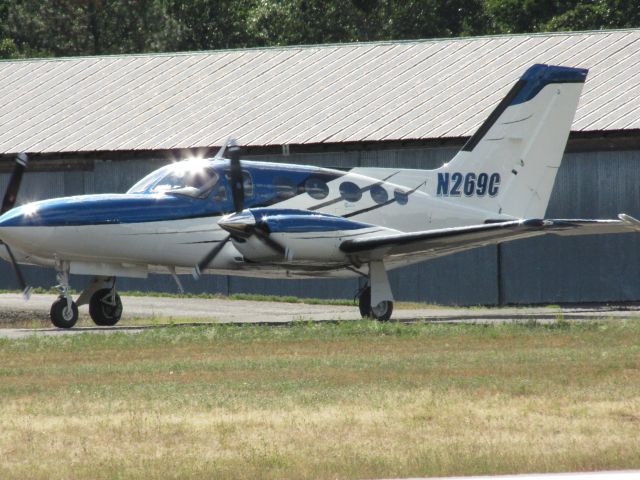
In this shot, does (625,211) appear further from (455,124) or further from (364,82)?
(364,82)

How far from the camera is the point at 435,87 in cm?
3903

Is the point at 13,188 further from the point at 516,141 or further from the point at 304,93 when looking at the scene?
the point at 304,93

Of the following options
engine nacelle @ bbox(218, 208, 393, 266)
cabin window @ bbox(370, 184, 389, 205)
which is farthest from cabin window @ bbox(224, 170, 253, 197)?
cabin window @ bbox(370, 184, 389, 205)

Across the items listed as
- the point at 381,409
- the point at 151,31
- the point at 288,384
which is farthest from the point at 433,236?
the point at 151,31

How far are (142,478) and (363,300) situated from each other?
15830mm

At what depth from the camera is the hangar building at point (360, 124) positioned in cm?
3556

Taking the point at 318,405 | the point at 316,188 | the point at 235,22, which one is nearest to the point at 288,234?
the point at 316,188

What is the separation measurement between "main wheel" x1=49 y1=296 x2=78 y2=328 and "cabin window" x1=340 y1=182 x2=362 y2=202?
5.76m

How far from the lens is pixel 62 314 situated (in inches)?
1008

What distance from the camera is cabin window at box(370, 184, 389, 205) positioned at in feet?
89.8

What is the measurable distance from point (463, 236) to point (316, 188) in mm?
3036

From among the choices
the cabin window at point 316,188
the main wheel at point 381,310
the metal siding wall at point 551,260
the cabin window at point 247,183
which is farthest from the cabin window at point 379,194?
the metal siding wall at point 551,260

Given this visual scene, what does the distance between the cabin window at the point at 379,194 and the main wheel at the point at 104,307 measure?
5.57m

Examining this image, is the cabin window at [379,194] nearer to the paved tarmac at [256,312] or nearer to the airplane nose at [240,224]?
the paved tarmac at [256,312]
